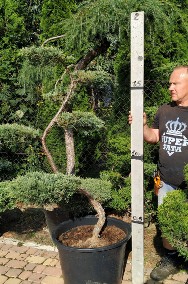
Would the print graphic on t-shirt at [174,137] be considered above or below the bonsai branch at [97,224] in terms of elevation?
above

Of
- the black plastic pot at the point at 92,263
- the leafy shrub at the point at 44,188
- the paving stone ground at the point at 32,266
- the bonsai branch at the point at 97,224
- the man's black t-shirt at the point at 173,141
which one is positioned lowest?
the paving stone ground at the point at 32,266

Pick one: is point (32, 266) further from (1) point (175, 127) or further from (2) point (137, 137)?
(1) point (175, 127)

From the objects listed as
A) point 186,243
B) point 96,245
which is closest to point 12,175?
point 96,245

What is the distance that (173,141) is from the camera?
2953 mm

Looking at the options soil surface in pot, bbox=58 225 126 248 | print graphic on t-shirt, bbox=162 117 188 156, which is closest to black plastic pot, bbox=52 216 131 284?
soil surface in pot, bbox=58 225 126 248

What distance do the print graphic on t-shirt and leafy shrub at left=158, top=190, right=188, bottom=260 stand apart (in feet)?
2.81

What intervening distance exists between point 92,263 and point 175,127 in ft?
4.36

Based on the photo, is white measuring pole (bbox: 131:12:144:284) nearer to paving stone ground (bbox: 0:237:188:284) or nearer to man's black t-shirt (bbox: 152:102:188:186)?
man's black t-shirt (bbox: 152:102:188:186)

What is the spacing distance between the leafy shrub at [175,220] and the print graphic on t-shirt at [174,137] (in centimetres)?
86

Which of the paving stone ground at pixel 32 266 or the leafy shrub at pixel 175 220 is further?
the paving stone ground at pixel 32 266

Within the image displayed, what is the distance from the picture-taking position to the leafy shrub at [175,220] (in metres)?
2.02

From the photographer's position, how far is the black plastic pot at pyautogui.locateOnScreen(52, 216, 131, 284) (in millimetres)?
2982

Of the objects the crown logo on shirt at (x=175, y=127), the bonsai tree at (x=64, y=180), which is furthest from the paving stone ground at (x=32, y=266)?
the crown logo on shirt at (x=175, y=127)

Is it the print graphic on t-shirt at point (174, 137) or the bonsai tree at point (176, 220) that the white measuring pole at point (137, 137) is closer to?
the print graphic on t-shirt at point (174, 137)
